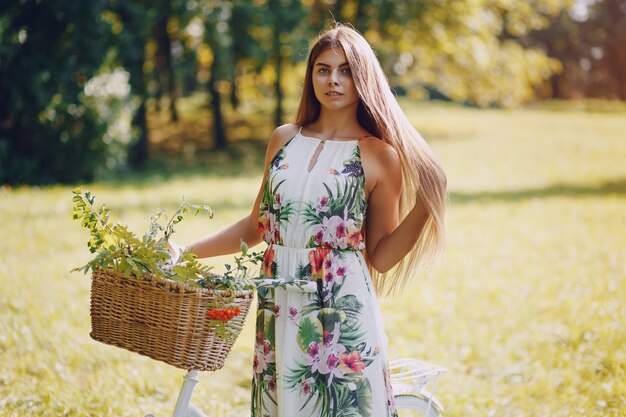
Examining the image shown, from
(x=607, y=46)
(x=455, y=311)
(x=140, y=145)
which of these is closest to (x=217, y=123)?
(x=140, y=145)

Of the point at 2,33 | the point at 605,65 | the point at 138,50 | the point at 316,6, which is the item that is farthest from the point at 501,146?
the point at 605,65

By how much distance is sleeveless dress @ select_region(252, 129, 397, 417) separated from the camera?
2625 millimetres

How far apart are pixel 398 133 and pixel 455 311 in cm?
483

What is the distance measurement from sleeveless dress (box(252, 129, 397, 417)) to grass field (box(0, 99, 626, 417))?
57cm

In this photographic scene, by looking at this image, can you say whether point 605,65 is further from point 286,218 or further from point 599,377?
point 286,218

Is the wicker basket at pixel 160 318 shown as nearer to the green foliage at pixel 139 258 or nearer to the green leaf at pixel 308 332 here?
the green foliage at pixel 139 258

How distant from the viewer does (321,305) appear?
104 inches

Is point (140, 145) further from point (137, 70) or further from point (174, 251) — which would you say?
point (174, 251)

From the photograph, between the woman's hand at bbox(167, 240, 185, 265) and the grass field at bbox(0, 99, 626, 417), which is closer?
the woman's hand at bbox(167, 240, 185, 265)

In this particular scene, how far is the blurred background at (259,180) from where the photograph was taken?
5.24 meters

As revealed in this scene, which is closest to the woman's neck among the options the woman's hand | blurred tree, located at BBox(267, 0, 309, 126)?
the woman's hand

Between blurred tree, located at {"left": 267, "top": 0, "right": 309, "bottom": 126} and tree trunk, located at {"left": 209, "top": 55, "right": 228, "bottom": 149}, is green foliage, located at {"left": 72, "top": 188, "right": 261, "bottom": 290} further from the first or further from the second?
tree trunk, located at {"left": 209, "top": 55, "right": 228, "bottom": 149}

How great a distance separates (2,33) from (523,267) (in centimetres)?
1098

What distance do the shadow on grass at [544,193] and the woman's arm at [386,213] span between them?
11.9 m
